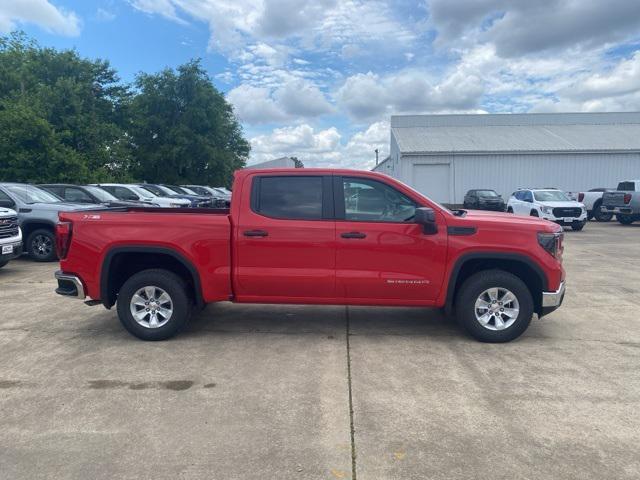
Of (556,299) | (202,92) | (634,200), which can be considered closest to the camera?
(556,299)

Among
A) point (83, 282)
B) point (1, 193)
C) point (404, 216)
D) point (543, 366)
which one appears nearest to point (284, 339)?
point (404, 216)

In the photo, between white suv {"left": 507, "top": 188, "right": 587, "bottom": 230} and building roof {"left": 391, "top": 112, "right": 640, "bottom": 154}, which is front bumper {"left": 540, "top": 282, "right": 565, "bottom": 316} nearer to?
white suv {"left": 507, "top": 188, "right": 587, "bottom": 230}

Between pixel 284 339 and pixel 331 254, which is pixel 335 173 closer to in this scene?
pixel 331 254

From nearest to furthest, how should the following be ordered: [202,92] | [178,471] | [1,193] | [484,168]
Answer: [178,471], [1,193], [484,168], [202,92]

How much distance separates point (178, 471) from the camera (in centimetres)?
289

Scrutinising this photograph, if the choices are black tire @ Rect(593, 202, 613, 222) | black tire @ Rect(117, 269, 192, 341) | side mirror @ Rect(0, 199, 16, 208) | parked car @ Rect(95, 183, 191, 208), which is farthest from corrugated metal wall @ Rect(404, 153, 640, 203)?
black tire @ Rect(117, 269, 192, 341)

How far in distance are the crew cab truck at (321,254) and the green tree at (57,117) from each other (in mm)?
18284

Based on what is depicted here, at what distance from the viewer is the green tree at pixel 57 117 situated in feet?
66.0

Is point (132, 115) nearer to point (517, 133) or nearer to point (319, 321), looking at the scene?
point (517, 133)

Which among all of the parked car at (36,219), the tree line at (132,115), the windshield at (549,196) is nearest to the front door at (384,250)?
the parked car at (36,219)

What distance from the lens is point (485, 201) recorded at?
24.0m

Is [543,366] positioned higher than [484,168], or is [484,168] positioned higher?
[484,168]

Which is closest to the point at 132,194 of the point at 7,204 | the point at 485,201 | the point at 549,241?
the point at 7,204

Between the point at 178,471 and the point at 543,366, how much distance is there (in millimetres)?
3457
